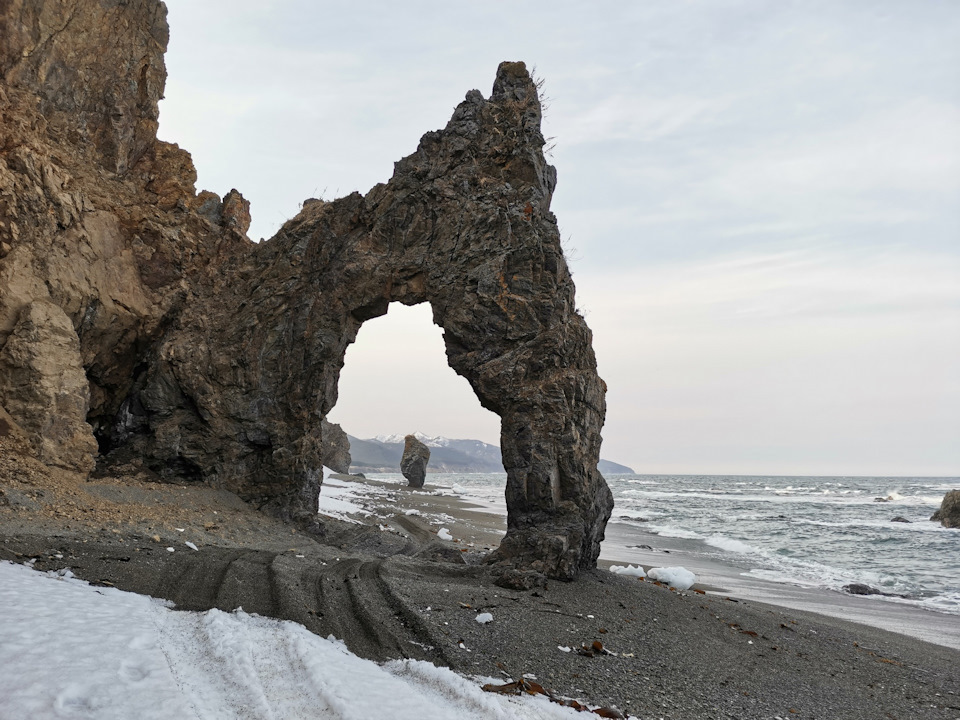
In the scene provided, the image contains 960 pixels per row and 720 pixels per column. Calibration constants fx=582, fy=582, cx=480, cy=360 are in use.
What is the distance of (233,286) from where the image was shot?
14250 millimetres

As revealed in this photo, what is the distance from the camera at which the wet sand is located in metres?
5.79

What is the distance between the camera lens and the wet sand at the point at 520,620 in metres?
5.79

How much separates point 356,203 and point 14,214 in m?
6.67

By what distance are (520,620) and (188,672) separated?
4.00m

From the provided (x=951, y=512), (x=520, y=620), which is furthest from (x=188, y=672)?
(x=951, y=512)

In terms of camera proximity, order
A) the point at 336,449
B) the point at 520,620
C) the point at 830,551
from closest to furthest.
A: the point at 520,620
the point at 830,551
the point at 336,449

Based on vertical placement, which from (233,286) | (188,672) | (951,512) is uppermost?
(233,286)

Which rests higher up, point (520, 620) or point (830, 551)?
point (520, 620)

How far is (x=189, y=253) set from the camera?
14.3m

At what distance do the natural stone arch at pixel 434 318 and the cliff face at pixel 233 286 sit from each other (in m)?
0.04

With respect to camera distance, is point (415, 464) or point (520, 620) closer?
point (520, 620)

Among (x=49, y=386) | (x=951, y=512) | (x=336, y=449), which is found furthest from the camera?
(x=336, y=449)

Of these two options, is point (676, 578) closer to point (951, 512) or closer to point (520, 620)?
point (520, 620)

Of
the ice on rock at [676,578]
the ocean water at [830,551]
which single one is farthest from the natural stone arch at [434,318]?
the ocean water at [830,551]
